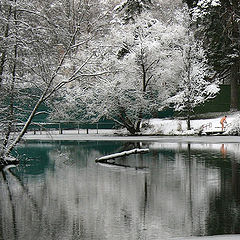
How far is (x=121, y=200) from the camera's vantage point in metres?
11.7

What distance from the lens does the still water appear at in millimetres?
8656

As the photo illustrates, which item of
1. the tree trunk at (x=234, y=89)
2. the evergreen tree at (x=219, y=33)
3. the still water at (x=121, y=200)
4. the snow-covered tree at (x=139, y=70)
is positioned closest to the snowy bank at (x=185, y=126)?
the snow-covered tree at (x=139, y=70)

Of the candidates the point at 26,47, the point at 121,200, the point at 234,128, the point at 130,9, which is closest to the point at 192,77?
the point at 234,128

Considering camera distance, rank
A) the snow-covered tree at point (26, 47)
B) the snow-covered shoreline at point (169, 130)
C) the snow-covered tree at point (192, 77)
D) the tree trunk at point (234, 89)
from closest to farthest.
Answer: the snow-covered tree at point (26, 47) → the snow-covered shoreline at point (169, 130) → the snow-covered tree at point (192, 77) → the tree trunk at point (234, 89)

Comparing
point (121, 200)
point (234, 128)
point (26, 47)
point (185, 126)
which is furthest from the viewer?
point (185, 126)

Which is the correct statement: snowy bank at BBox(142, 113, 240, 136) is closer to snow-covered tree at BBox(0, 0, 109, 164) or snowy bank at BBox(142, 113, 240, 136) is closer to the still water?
the still water

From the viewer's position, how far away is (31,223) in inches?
369

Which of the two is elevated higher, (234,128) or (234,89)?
(234,89)

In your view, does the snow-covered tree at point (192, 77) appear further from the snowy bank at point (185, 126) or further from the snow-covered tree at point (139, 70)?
the snowy bank at point (185, 126)

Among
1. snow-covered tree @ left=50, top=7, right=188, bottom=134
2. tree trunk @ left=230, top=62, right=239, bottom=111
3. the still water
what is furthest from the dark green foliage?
the still water

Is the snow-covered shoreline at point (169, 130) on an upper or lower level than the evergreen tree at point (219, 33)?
lower

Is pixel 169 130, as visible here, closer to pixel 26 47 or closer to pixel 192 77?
pixel 192 77

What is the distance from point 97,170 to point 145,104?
24.6 metres

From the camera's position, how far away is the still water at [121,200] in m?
8.66
